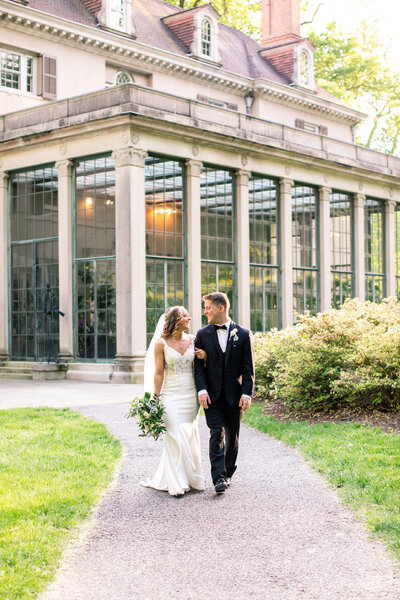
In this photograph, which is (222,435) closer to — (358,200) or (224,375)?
(224,375)

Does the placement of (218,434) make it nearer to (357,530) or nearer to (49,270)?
(357,530)

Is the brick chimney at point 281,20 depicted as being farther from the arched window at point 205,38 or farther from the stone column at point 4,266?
the stone column at point 4,266

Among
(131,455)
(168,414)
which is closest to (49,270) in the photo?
(131,455)

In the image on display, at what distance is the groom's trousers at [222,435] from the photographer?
7.69m

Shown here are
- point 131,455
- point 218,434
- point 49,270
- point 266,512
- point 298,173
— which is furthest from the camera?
point 298,173

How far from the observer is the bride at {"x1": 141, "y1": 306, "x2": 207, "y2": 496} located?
7801mm

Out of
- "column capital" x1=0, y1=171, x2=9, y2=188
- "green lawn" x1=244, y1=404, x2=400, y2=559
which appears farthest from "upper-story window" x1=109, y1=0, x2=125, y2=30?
"green lawn" x1=244, y1=404, x2=400, y2=559

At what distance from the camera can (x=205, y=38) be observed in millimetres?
31141

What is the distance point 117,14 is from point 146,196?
32.1 feet

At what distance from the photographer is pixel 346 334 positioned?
1352 centimetres

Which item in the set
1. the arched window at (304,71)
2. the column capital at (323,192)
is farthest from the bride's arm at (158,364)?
the arched window at (304,71)

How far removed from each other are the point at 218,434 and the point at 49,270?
15.3 m

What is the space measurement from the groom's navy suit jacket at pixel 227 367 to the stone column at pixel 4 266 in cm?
1587

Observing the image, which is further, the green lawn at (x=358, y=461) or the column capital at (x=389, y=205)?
the column capital at (x=389, y=205)
